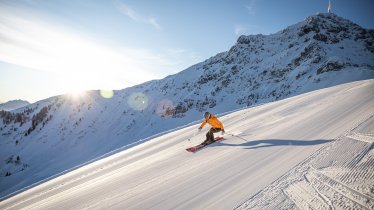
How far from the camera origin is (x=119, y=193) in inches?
209

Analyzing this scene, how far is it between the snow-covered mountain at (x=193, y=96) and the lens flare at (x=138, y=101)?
0.74 feet

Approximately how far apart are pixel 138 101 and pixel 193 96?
11.3 metres

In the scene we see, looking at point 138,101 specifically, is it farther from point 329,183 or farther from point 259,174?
point 329,183

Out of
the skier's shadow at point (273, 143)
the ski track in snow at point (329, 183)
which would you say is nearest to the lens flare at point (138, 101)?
the skier's shadow at point (273, 143)

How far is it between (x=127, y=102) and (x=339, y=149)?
135 feet

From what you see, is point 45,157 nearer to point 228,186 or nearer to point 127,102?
point 127,102

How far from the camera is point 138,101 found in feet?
139

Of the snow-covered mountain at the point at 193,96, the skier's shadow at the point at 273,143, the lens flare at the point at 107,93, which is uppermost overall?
the lens flare at the point at 107,93

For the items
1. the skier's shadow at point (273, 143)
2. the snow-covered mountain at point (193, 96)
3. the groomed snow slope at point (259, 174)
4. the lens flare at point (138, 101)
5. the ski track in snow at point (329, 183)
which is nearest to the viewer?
the ski track in snow at point (329, 183)

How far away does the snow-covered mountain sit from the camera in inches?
1150

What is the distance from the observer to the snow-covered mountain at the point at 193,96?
29.2 m

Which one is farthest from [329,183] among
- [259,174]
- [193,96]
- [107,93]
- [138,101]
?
[107,93]

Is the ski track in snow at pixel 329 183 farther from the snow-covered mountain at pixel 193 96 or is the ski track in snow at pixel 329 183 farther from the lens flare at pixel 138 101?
the lens flare at pixel 138 101

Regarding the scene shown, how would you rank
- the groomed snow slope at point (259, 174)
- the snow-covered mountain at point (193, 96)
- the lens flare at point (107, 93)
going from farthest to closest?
the lens flare at point (107, 93), the snow-covered mountain at point (193, 96), the groomed snow slope at point (259, 174)
